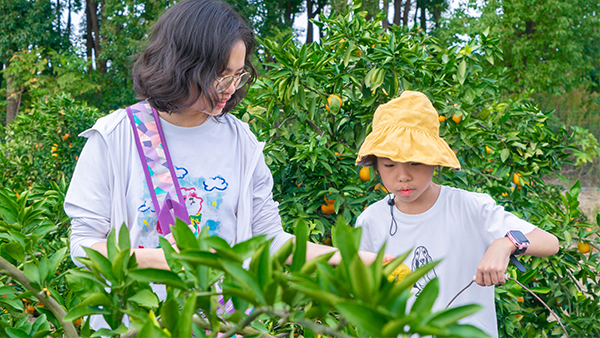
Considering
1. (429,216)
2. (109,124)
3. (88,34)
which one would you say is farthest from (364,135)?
(88,34)

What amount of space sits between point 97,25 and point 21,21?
7.91 ft

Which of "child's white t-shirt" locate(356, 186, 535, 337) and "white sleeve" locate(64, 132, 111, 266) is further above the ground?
"white sleeve" locate(64, 132, 111, 266)

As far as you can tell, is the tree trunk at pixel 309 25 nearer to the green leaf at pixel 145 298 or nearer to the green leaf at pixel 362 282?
the green leaf at pixel 145 298

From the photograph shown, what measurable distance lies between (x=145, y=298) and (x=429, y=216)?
3.71 ft

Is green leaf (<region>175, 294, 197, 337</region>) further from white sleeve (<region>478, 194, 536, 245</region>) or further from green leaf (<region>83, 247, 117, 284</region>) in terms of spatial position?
white sleeve (<region>478, 194, 536, 245</region>)

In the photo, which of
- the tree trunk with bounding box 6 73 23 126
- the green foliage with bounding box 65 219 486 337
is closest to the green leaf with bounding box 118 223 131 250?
the green foliage with bounding box 65 219 486 337

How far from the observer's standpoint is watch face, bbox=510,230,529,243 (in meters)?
1.36

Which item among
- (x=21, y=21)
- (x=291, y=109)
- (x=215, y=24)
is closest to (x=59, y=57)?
(x=21, y=21)

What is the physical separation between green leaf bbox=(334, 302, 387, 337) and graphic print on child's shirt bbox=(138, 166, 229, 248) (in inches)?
36.2

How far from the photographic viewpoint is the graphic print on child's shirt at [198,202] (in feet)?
4.35

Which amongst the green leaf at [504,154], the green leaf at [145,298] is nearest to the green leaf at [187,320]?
the green leaf at [145,298]

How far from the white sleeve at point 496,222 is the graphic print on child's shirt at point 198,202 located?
84 centimetres

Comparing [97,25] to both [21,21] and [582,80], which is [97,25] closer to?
[21,21]

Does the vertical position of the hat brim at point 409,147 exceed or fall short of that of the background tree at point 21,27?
it falls short
